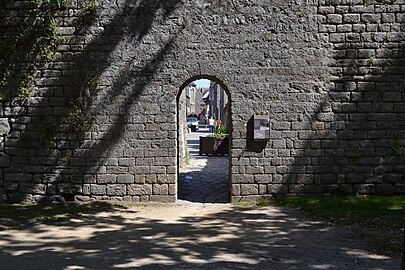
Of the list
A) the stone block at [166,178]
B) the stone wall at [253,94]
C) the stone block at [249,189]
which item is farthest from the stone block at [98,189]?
the stone block at [249,189]

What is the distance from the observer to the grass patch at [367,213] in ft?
18.7

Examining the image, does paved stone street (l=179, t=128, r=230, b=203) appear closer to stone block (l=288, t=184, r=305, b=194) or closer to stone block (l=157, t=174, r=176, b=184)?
stone block (l=157, t=174, r=176, b=184)

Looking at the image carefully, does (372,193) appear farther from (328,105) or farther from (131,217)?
(131,217)

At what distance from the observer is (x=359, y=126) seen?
823cm

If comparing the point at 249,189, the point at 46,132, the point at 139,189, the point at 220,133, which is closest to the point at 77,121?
the point at 46,132

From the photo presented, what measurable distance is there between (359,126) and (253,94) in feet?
6.83

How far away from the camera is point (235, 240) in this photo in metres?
5.79

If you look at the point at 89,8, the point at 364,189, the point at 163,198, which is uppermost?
the point at 89,8

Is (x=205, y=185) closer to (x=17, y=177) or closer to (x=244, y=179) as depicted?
(x=244, y=179)

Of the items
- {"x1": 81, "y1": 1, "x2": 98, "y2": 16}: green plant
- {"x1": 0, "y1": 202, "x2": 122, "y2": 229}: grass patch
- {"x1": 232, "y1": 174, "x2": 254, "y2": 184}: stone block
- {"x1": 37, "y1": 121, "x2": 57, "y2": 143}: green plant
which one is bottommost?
{"x1": 0, "y1": 202, "x2": 122, "y2": 229}: grass patch

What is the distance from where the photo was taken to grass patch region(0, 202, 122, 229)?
690cm

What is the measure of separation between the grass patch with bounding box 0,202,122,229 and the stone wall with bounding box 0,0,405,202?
380mm

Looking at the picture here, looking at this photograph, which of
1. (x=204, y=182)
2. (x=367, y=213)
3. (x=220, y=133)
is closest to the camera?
(x=367, y=213)

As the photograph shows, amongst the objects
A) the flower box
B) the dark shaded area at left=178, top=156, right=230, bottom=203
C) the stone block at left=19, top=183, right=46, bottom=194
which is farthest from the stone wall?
the flower box
